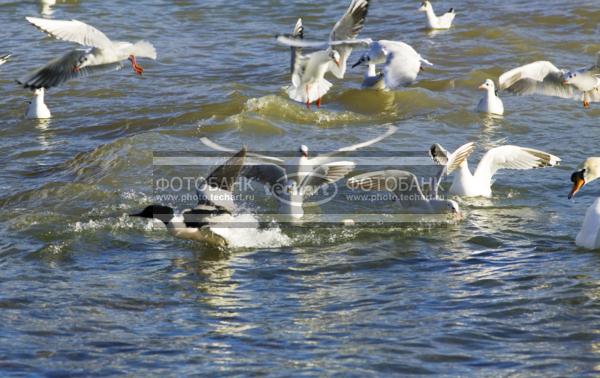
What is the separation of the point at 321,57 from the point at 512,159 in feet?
8.24

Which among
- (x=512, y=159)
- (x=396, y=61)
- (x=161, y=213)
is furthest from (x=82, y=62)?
(x=512, y=159)

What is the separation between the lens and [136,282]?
25.7 ft

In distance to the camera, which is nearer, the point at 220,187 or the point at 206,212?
the point at 206,212

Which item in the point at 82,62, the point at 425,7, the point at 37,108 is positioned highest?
the point at 425,7

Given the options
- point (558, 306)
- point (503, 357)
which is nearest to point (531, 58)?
point (558, 306)

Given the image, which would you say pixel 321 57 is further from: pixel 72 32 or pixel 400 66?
pixel 72 32

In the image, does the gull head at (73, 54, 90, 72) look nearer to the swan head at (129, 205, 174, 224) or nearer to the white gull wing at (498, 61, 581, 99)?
the swan head at (129, 205, 174, 224)

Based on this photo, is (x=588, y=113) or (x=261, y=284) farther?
(x=588, y=113)

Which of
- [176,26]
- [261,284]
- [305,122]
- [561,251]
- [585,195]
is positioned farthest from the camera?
[176,26]

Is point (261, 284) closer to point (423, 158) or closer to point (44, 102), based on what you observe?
point (423, 158)

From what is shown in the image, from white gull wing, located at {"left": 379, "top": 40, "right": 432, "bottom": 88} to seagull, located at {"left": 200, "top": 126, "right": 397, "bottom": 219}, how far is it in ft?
3.78

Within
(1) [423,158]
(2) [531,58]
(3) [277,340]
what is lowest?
(3) [277,340]

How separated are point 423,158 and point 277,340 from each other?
16.7ft

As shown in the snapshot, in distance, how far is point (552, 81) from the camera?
39.7 feet
